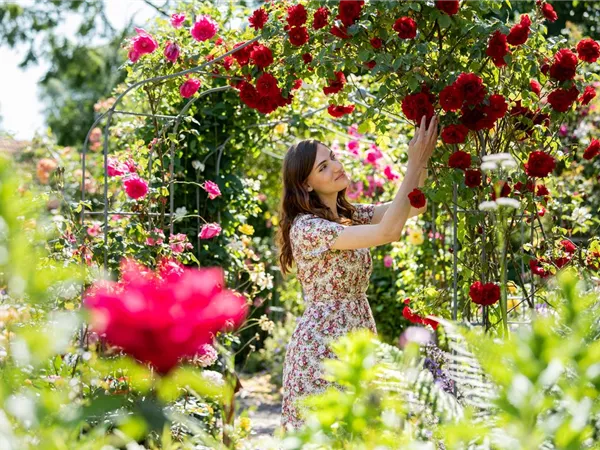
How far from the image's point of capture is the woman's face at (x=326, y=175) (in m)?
2.59

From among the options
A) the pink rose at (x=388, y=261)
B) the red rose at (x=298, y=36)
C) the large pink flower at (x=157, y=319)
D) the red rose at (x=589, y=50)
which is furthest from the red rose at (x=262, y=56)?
the pink rose at (x=388, y=261)

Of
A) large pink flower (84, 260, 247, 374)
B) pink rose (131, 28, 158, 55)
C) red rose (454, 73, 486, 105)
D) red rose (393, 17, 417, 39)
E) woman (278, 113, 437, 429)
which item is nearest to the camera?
large pink flower (84, 260, 247, 374)

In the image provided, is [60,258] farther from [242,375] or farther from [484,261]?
[242,375]

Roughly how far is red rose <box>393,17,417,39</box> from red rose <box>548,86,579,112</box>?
46 cm

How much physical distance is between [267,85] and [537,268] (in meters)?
1.16

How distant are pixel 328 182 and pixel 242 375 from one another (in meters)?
4.12

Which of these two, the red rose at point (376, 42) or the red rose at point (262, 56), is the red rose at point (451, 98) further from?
the red rose at point (262, 56)

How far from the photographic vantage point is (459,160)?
2264mm

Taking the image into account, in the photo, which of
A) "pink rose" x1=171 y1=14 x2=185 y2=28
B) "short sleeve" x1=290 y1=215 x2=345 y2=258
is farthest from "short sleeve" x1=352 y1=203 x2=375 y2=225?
"pink rose" x1=171 y1=14 x2=185 y2=28

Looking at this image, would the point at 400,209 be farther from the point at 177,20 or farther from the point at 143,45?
the point at 177,20

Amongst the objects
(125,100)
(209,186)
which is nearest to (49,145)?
(125,100)

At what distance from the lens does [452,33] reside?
8.18 feet

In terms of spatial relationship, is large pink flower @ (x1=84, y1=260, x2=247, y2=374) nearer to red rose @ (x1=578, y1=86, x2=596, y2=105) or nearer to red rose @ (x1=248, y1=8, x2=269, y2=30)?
red rose @ (x1=578, y1=86, x2=596, y2=105)

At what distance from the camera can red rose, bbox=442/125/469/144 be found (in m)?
2.26
